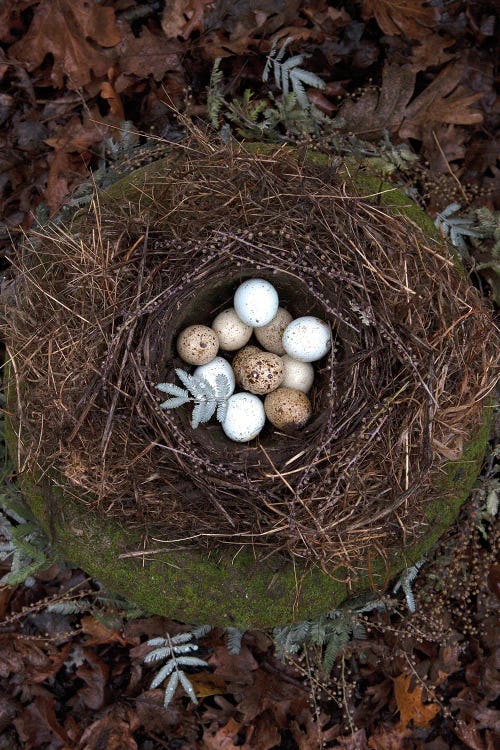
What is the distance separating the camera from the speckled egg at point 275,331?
8.36 ft

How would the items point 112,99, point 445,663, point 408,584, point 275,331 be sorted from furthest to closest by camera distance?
point 112,99 < point 445,663 < point 408,584 < point 275,331

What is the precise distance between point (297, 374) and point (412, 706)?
1732 mm

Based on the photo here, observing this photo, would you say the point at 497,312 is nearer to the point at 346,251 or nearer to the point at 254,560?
the point at 346,251

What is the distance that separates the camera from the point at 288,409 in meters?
2.38

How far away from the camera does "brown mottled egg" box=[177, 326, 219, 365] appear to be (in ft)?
7.77

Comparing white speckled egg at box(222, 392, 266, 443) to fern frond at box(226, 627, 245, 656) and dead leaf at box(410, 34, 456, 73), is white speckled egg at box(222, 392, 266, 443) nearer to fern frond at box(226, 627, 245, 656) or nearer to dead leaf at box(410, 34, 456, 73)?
fern frond at box(226, 627, 245, 656)

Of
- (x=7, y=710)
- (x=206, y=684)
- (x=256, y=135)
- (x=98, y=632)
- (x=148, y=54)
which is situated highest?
(x=148, y=54)

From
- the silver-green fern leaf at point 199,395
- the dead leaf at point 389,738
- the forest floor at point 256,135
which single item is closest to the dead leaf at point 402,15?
the forest floor at point 256,135

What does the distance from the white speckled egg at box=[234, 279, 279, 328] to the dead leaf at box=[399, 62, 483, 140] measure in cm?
125

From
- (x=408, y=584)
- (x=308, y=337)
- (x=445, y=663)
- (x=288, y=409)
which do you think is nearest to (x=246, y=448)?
(x=288, y=409)

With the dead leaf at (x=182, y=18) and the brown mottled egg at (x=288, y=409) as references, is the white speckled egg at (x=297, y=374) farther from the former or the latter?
the dead leaf at (x=182, y=18)

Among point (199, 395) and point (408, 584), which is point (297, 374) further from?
point (408, 584)

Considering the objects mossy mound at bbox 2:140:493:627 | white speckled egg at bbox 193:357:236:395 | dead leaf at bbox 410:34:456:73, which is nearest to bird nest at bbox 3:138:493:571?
mossy mound at bbox 2:140:493:627

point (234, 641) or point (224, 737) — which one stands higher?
point (234, 641)
